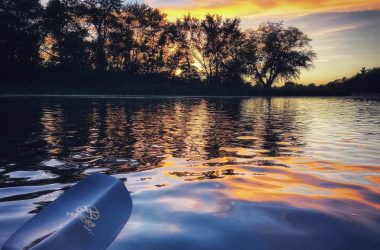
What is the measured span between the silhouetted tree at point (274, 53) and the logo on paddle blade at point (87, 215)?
55.5 m

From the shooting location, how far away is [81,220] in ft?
8.84

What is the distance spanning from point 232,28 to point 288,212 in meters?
55.3

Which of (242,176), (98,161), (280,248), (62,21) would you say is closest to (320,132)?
(242,176)

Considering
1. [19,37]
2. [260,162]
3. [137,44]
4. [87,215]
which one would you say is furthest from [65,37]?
[87,215]

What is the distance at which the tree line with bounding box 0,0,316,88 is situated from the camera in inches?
1687

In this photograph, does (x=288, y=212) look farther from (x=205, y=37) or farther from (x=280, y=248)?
(x=205, y=37)

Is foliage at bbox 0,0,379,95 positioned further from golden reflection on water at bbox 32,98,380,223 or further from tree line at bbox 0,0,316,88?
golden reflection on water at bbox 32,98,380,223

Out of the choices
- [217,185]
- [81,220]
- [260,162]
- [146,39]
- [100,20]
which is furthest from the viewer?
[146,39]

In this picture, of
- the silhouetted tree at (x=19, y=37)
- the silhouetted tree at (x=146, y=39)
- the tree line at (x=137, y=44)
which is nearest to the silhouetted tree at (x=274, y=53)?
the tree line at (x=137, y=44)

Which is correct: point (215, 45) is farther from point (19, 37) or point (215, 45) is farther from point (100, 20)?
point (19, 37)

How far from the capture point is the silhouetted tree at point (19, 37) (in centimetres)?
4050

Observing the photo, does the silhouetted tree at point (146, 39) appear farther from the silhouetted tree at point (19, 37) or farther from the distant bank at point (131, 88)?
the silhouetted tree at point (19, 37)

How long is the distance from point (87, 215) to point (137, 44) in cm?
4864

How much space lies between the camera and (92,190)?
10.6 feet
